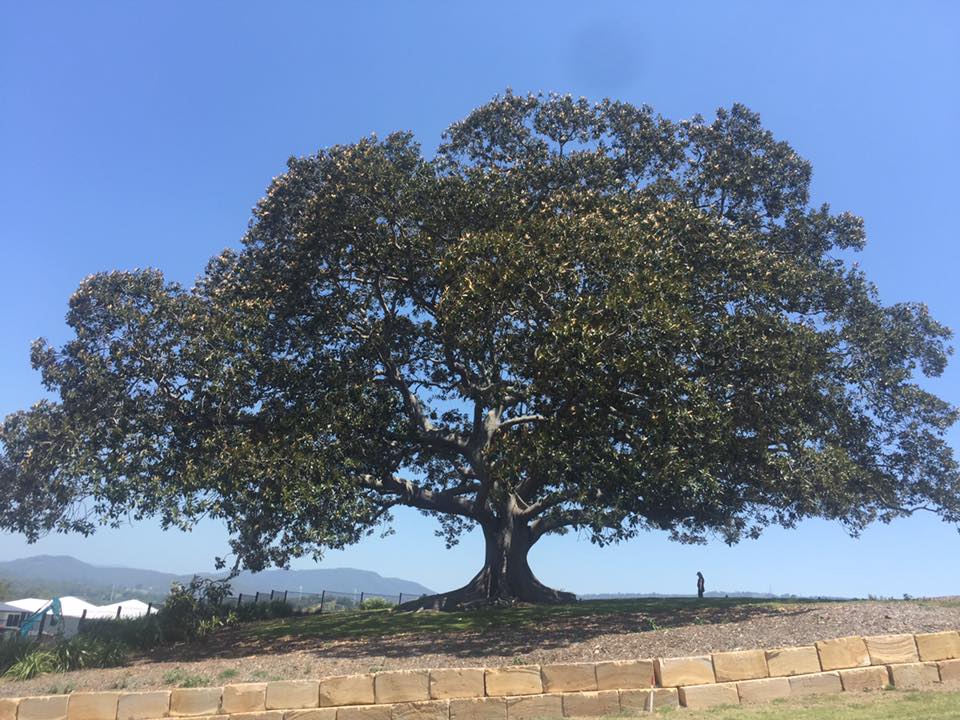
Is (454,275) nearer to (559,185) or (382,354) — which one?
(382,354)

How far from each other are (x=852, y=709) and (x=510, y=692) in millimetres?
5247

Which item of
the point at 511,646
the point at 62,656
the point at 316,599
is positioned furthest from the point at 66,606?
the point at 511,646

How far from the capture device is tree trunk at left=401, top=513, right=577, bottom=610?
79.4 ft

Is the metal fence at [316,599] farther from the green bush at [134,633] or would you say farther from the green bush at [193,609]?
the green bush at [134,633]

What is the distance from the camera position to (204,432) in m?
18.9

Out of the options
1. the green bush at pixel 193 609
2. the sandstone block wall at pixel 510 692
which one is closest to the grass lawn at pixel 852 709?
the sandstone block wall at pixel 510 692

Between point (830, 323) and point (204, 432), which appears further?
point (830, 323)

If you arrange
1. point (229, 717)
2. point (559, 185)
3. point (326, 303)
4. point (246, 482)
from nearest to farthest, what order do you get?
point (229, 717) < point (246, 482) < point (326, 303) < point (559, 185)

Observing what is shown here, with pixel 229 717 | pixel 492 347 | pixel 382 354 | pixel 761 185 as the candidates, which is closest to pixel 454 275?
pixel 492 347

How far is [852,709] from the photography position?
9.89 m

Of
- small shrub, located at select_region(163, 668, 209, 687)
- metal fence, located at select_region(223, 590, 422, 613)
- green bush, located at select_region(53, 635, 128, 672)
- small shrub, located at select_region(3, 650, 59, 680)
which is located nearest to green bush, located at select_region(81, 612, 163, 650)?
green bush, located at select_region(53, 635, 128, 672)

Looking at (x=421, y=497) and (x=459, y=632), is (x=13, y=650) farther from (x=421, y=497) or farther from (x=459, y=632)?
(x=421, y=497)

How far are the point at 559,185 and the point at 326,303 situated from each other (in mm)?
8937

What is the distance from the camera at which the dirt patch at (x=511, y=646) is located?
43.0 ft
